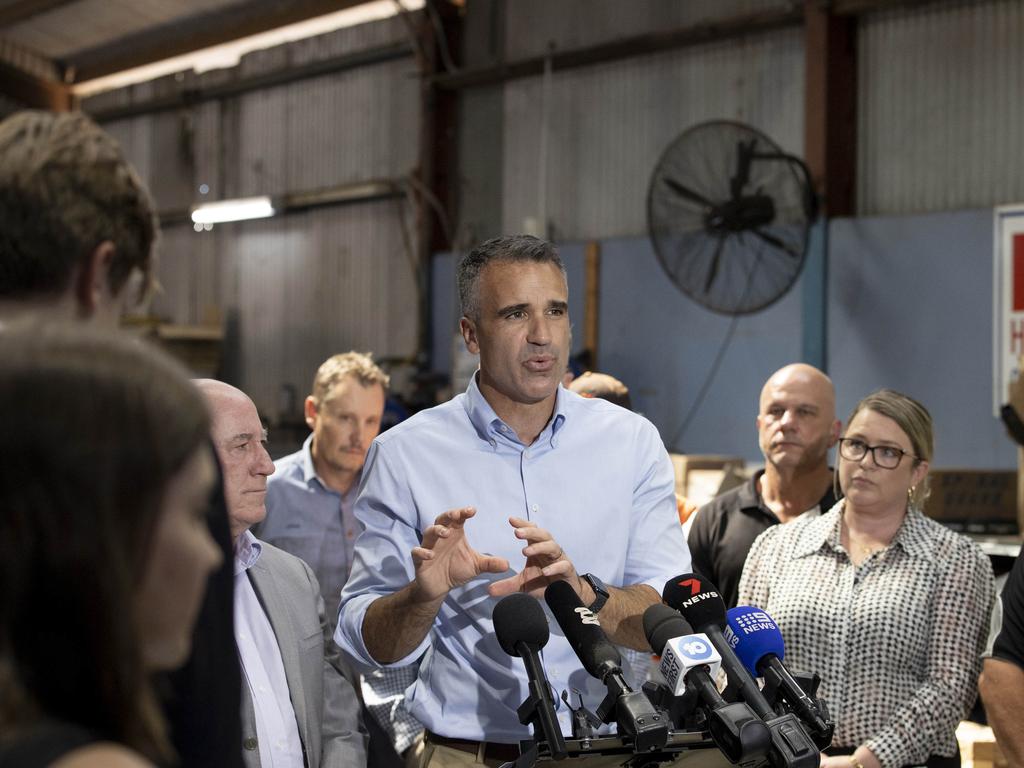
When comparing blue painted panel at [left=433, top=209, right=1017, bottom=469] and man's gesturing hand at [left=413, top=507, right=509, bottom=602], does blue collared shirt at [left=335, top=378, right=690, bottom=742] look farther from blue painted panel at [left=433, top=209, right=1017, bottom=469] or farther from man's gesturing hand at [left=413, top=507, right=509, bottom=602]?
blue painted panel at [left=433, top=209, right=1017, bottom=469]

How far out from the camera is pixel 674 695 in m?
1.51

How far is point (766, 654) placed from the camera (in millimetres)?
1720

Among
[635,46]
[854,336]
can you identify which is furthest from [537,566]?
[635,46]

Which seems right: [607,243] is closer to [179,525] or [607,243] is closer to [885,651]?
[885,651]

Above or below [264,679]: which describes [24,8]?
above

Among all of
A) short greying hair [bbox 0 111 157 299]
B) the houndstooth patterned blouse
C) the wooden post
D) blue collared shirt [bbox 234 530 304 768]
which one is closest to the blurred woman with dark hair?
short greying hair [bbox 0 111 157 299]

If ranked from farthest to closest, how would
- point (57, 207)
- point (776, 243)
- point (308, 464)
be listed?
point (776, 243) < point (308, 464) < point (57, 207)

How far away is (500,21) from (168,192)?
511cm

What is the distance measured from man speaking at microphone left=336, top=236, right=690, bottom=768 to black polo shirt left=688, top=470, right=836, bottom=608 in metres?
1.14

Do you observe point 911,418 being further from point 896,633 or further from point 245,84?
point 245,84

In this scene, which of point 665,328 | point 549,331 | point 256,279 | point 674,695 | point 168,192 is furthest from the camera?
point 168,192

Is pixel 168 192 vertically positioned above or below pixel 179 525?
above

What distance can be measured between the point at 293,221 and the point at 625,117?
13.7 feet

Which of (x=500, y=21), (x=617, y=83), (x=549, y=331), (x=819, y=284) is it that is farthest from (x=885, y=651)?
(x=500, y=21)
